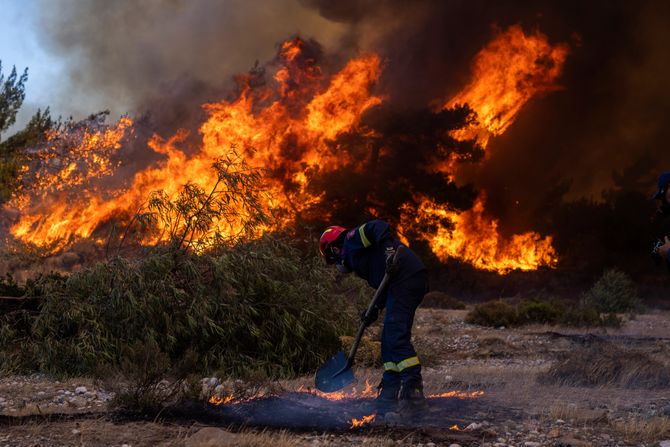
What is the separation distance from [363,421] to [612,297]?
16147 millimetres

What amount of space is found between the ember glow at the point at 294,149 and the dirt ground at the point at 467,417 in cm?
1534

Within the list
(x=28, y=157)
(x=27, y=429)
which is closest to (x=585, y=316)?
(x=27, y=429)

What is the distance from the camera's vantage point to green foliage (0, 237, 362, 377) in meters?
8.11

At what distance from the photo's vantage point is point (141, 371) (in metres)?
5.53

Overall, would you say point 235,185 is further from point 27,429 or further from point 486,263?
point 486,263

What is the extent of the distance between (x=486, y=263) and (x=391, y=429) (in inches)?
904

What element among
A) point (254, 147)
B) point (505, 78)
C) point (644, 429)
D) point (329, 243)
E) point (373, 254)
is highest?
point (505, 78)

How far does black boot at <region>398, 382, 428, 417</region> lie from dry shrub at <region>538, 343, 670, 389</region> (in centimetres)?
260

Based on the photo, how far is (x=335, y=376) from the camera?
6180 millimetres

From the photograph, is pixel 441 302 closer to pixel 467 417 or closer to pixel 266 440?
pixel 467 417

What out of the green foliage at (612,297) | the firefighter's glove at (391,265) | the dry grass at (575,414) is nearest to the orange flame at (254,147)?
the green foliage at (612,297)

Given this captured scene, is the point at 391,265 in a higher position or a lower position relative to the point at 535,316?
higher

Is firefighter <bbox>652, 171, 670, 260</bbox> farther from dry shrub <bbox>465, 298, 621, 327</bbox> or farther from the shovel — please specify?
Answer: dry shrub <bbox>465, 298, 621, 327</bbox>

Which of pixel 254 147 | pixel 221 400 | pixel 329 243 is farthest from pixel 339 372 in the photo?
pixel 254 147
